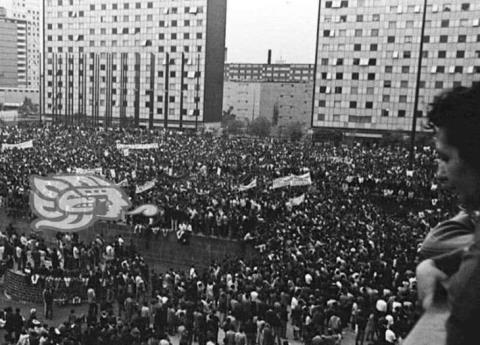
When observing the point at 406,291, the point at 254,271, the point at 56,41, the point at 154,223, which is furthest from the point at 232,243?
the point at 56,41

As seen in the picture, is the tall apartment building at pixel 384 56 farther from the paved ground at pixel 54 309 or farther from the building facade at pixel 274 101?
the paved ground at pixel 54 309

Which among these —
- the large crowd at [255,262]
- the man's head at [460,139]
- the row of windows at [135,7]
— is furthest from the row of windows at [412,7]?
the man's head at [460,139]

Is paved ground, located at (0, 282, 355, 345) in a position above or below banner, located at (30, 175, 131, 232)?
below

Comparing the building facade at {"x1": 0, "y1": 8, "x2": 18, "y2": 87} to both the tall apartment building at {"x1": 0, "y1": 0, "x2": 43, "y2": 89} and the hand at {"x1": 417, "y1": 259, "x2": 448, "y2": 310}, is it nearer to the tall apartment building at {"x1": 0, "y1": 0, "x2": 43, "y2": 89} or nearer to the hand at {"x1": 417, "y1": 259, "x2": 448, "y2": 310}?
the tall apartment building at {"x1": 0, "y1": 0, "x2": 43, "y2": 89}

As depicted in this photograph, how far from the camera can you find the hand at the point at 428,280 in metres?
1.39

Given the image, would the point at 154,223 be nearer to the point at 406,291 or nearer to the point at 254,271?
the point at 254,271

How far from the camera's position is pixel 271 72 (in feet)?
588

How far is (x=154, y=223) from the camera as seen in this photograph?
23.2 metres

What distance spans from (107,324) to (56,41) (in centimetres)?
10133

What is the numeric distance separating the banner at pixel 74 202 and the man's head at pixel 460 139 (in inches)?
745

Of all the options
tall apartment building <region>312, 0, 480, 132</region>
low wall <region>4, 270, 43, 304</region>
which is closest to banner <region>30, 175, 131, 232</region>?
low wall <region>4, 270, 43, 304</region>

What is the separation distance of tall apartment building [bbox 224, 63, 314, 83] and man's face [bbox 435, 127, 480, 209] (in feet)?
558

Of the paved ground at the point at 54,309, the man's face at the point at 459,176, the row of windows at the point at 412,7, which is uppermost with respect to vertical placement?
the row of windows at the point at 412,7

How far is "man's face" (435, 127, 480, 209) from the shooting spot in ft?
4.77
